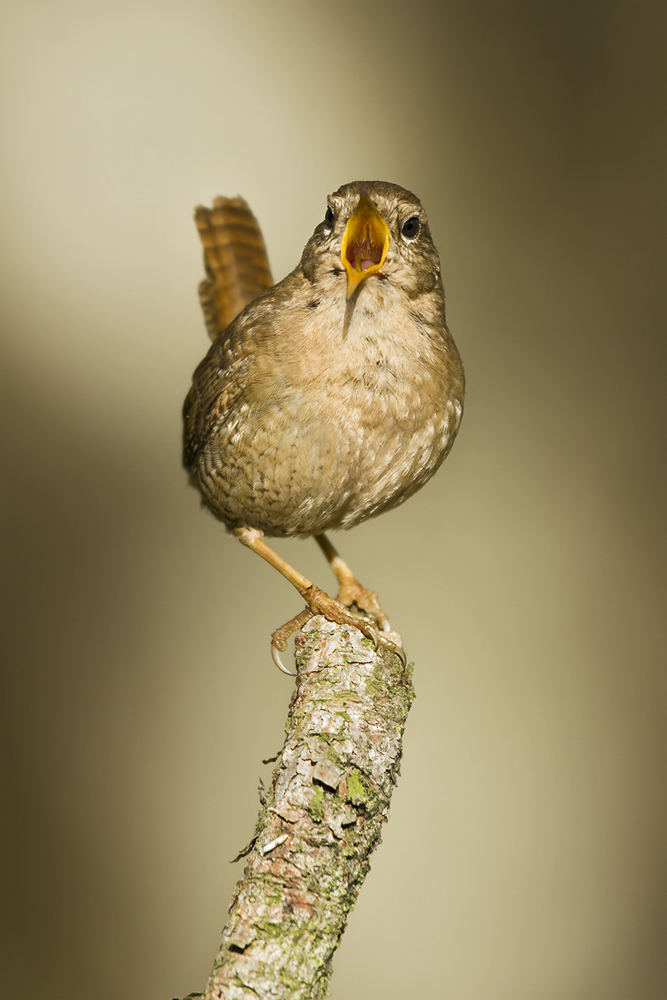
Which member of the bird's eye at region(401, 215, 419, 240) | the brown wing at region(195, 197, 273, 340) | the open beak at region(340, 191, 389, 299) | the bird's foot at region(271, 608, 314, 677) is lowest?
the bird's foot at region(271, 608, 314, 677)

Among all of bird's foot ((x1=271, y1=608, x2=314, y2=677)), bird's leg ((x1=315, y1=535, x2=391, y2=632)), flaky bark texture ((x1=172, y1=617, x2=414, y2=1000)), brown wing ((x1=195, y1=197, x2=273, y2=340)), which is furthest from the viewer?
brown wing ((x1=195, y1=197, x2=273, y2=340))

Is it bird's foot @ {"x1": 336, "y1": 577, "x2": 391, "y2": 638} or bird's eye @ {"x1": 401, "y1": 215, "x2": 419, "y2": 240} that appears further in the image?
bird's foot @ {"x1": 336, "y1": 577, "x2": 391, "y2": 638}

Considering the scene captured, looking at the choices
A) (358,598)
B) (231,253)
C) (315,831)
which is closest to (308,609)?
(358,598)

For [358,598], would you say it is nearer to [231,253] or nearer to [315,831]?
[315,831]

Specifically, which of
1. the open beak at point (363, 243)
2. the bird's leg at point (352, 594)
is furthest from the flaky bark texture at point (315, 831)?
the open beak at point (363, 243)

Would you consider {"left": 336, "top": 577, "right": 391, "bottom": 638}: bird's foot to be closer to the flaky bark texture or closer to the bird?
the bird

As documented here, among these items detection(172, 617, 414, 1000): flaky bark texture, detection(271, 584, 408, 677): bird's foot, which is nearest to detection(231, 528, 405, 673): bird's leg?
detection(271, 584, 408, 677): bird's foot
